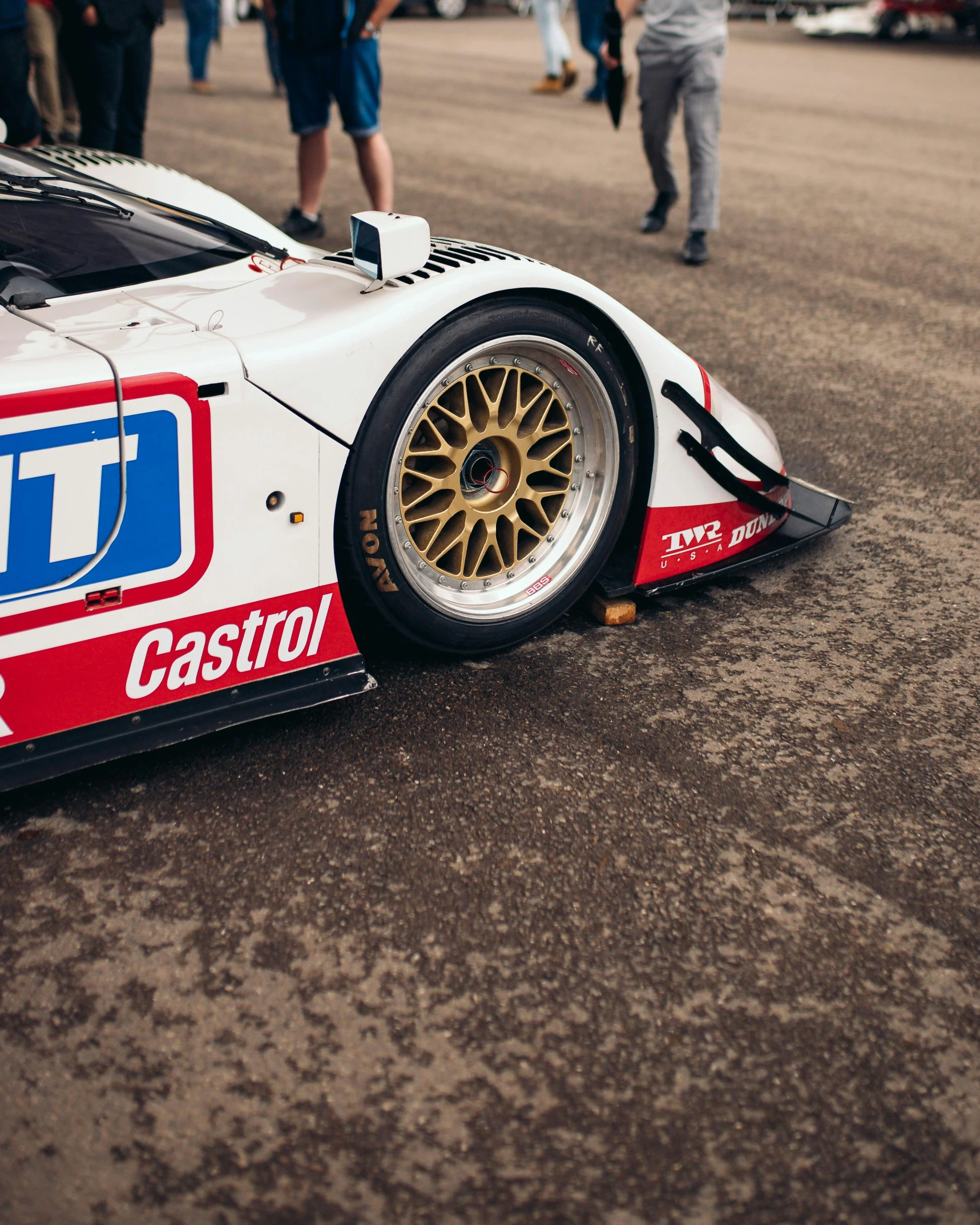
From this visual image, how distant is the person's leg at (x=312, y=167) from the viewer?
19.5 feet

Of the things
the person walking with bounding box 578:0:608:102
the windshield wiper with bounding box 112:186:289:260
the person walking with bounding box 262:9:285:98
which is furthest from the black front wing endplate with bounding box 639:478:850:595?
the person walking with bounding box 578:0:608:102

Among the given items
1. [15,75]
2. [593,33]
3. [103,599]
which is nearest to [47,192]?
[103,599]

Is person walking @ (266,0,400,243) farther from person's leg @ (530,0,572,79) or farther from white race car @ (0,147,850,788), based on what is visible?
person's leg @ (530,0,572,79)

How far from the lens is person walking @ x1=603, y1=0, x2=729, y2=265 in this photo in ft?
19.1

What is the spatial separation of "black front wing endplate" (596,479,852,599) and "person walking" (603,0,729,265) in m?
3.17

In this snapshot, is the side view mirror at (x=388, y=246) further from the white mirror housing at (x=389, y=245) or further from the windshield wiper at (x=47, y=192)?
the windshield wiper at (x=47, y=192)

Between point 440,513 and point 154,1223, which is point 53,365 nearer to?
point 440,513

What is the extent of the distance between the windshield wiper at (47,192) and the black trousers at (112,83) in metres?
3.47

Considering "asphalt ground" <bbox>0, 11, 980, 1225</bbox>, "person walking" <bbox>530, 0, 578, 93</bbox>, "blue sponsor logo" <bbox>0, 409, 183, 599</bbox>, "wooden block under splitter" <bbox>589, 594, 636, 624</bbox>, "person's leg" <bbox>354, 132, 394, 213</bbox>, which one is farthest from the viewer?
"person walking" <bbox>530, 0, 578, 93</bbox>

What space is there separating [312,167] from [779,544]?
13.1 ft

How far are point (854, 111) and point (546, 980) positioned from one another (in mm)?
11471

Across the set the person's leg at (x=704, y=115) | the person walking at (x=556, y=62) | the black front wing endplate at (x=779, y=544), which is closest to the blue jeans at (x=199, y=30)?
the person walking at (x=556, y=62)

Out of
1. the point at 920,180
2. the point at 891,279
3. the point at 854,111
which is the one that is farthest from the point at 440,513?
the point at 854,111

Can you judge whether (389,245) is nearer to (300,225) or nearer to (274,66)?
(300,225)
